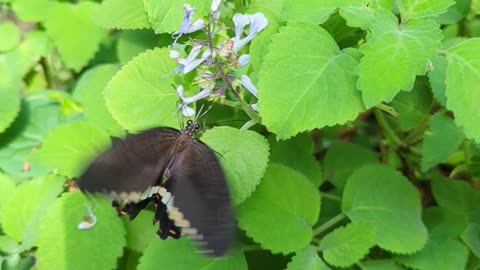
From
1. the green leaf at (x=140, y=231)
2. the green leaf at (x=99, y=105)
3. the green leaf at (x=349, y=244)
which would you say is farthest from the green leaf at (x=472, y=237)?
the green leaf at (x=99, y=105)

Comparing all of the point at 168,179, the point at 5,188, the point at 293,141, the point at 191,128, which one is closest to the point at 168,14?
the point at 191,128

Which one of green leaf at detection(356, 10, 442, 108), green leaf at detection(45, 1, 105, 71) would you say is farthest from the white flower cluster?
green leaf at detection(45, 1, 105, 71)

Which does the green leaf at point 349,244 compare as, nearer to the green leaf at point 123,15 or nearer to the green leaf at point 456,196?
the green leaf at point 456,196

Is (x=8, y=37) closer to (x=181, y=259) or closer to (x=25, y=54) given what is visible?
(x=25, y=54)

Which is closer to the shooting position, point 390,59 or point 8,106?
point 390,59

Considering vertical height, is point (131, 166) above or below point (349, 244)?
above

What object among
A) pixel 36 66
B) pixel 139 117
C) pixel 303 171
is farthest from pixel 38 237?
pixel 36 66
